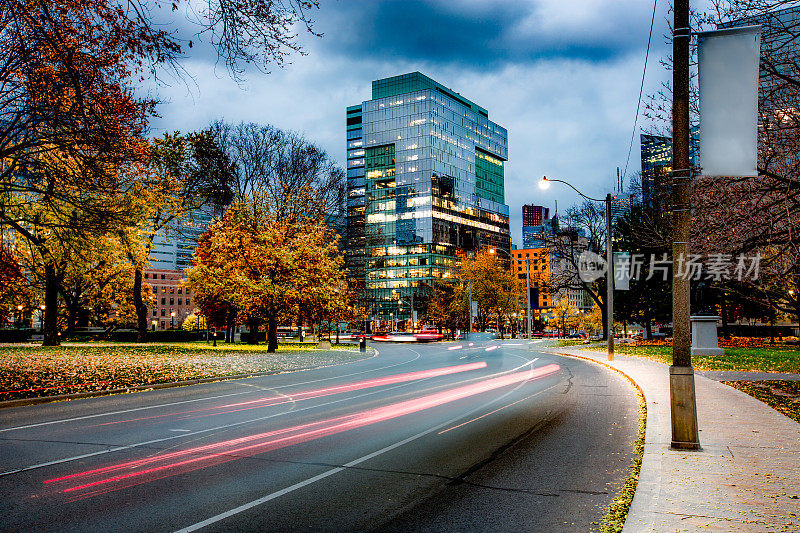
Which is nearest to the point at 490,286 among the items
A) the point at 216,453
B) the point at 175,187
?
the point at 175,187

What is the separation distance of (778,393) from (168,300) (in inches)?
7594

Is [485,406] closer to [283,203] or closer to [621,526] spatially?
[621,526]

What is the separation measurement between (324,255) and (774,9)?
105ft

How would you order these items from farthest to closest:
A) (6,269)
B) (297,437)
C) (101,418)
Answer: (6,269)
(101,418)
(297,437)

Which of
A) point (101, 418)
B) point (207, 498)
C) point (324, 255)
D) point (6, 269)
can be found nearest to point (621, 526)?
point (207, 498)

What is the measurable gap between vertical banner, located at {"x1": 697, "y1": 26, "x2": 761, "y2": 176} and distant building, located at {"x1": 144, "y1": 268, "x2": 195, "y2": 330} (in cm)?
18818

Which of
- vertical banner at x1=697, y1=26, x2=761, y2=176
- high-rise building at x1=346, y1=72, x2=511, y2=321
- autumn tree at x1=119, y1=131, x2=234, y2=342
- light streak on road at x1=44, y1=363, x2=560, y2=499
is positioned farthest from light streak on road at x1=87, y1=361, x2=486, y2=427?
high-rise building at x1=346, y1=72, x2=511, y2=321

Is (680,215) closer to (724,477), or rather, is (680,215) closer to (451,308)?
(724,477)

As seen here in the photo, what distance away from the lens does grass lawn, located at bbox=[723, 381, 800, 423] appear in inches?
485

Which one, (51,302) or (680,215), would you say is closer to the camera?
(680,215)

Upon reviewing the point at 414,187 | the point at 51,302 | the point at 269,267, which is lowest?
the point at 51,302

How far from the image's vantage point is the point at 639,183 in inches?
2105

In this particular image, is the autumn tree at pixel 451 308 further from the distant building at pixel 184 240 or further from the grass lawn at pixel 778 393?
the grass lawn at pixel 778 393

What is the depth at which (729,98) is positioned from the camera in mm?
7977
